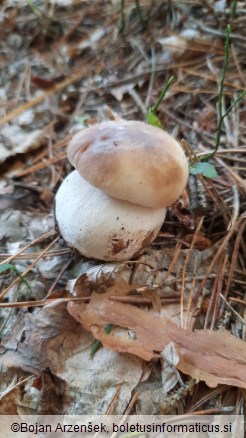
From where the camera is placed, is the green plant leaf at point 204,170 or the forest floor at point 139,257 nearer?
the forest floor at point 139,257

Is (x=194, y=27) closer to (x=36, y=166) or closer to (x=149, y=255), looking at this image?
(x=36, y=166)

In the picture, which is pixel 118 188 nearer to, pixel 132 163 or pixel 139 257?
pixel 132 163

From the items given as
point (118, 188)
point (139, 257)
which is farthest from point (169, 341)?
point (118, 188)

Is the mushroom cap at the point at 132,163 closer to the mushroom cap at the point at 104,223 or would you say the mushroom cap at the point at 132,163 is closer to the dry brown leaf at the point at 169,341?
the mushroom cap at the point at 104,223

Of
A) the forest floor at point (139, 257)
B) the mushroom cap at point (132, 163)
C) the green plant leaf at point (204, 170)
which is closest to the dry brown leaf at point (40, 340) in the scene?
the forest floor at point (139, 257)

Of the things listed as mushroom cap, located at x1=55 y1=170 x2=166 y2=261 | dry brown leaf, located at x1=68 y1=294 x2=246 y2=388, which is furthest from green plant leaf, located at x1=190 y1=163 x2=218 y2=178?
dry brown leaf, located at x1=68 y1=294 x2=246 y2=388

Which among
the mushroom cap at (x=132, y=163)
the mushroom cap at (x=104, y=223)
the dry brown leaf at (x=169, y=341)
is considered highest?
the mushroom cap at (x=132, y=163)

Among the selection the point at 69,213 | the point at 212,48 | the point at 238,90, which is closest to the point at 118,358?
the point at 69,213
